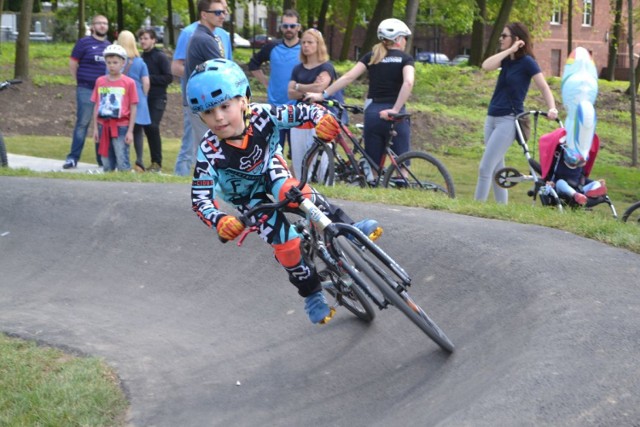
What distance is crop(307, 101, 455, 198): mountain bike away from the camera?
396 inches

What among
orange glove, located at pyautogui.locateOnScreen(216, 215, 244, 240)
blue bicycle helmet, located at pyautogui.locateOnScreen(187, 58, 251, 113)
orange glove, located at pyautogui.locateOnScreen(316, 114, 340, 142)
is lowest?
orange glove, located at pyautogui.locateOnScreen(216, 215, 244, 240)

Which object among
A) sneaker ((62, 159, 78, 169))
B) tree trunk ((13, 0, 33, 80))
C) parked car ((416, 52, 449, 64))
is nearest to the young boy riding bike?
sneaker ((62, 159, 78, 169))

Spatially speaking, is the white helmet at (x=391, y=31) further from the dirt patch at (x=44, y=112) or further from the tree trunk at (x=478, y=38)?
the tree trunk at (x=478, y=38)

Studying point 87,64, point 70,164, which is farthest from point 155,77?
point 70,164

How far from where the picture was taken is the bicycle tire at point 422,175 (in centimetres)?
1002

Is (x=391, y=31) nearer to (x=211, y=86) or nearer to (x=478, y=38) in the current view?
(x=211, y=86)

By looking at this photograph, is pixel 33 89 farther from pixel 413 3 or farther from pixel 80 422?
pixel 80 422

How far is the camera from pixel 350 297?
21.5 feet

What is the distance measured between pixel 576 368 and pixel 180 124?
61.4 feet

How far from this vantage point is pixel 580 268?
21.1ft

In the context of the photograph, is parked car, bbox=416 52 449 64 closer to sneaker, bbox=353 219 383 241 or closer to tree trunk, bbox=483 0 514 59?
tree trunk, bbox=483 0 514 59

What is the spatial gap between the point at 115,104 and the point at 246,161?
6.70 meters

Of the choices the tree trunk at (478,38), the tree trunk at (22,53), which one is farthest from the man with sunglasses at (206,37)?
the tree trunk at (478,38)

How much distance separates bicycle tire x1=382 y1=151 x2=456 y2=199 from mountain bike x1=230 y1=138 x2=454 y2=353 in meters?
3.88
